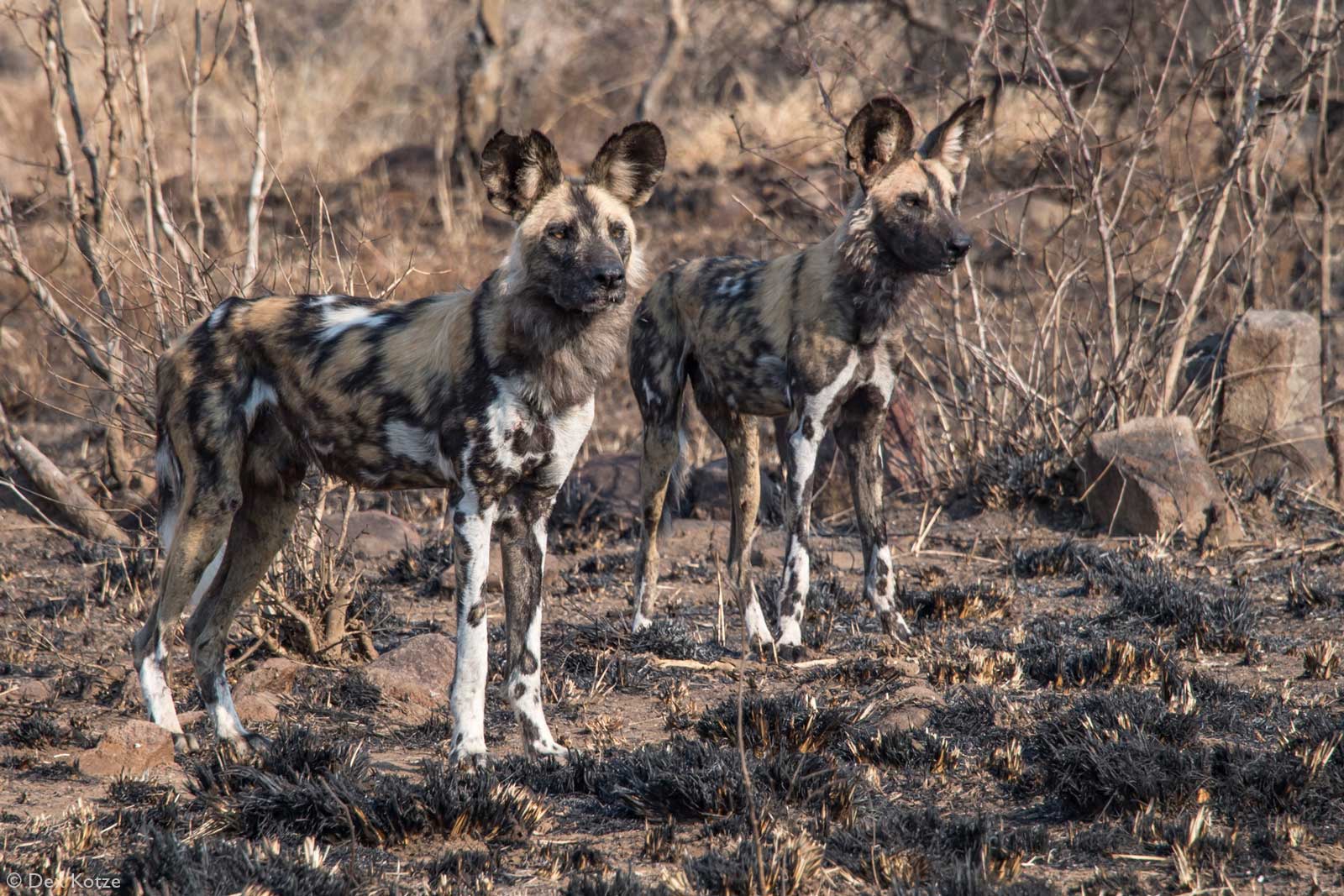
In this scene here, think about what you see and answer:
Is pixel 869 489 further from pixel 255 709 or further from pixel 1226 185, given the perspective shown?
pixel 1226 185

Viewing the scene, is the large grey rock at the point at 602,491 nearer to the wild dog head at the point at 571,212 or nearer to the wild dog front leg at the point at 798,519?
the wild dog front leg at the point at 798,519

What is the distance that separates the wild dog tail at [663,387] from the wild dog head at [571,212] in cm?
188

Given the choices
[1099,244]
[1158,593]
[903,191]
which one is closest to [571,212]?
[903,191]

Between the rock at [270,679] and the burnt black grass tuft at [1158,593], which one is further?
the burnt black grass tuft at [1158,593]

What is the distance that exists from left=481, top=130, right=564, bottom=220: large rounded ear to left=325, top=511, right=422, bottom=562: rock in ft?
10.7

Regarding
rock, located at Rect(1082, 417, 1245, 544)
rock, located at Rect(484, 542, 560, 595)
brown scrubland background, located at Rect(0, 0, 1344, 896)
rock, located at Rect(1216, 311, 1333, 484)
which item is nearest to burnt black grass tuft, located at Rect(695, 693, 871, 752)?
brown scrubland background, located at Rect(0, 0, 1344, 896)

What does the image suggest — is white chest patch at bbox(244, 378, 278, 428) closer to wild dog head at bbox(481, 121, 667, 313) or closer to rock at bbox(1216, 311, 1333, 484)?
wild dog head at bbox(481, 121, 667, 313)

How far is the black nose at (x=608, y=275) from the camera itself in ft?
13.7

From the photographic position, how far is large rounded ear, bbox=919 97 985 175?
5.87 m

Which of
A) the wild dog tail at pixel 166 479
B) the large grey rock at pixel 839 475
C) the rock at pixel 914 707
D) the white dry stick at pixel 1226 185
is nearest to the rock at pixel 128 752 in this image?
the wild dog tail at pixel 166 479

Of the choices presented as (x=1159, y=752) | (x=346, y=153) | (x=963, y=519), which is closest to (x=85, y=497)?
(x=963, y=519)

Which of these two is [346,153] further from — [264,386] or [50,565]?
[264,386]

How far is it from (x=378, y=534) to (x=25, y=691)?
2607 mm

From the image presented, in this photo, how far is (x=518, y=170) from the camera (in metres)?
4.37
